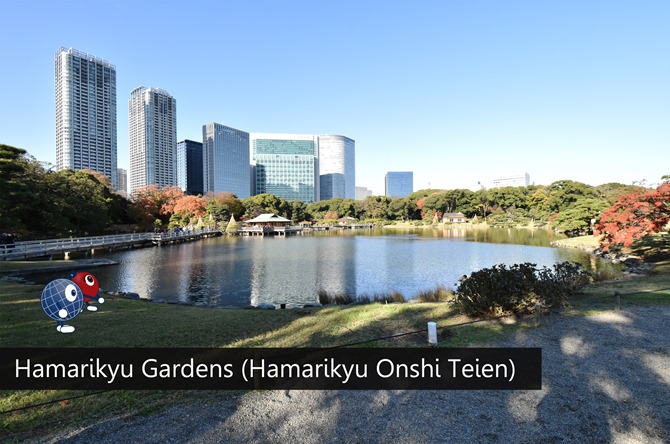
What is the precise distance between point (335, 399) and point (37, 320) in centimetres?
627

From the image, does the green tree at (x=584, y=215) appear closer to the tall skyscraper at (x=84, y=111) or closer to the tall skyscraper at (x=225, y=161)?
the tall skyscraper at (x=84, y=111)

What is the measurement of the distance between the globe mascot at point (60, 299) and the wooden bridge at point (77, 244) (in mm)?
17246

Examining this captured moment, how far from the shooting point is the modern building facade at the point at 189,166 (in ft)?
397

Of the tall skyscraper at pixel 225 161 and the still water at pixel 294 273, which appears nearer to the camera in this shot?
the still water at pixel 294 273

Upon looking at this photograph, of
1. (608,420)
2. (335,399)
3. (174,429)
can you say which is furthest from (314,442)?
(608,420)

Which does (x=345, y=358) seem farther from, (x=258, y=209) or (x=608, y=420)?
(x=258, y=209)

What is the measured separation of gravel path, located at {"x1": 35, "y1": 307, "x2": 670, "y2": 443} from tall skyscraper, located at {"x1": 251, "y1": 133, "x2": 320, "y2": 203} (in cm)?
11817

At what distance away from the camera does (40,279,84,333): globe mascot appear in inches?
172

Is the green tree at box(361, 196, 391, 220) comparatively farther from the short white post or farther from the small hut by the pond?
the short white post

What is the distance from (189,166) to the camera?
12169cm

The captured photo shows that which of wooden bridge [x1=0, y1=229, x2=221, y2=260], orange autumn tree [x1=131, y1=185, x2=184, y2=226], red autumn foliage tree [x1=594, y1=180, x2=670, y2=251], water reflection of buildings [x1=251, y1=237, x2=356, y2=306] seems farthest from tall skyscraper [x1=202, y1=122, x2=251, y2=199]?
red autumn foliage tree [x1=594, y1=180, x2=670, y2=251]

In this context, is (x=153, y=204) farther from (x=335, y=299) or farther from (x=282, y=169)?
(x=282, y=169)

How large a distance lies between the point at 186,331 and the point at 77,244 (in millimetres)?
21340

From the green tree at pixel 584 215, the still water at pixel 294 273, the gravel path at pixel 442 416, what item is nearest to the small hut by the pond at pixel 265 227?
the still water at pixel 294 273
